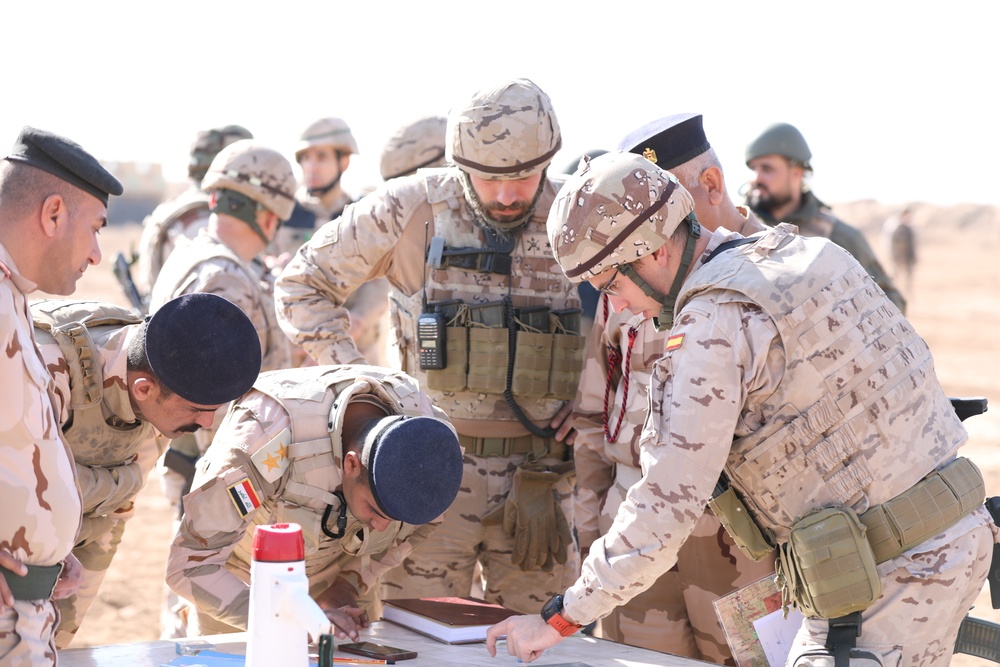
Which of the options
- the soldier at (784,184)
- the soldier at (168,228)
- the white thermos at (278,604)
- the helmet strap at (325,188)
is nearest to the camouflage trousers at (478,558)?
the white thermos at (278,604)

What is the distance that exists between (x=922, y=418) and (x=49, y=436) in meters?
2.14

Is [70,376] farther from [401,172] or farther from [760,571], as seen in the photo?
[401,172]

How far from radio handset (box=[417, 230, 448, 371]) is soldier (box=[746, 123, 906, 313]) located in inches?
123

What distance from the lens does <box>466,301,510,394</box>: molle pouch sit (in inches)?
171

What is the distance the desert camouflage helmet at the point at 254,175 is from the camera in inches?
220

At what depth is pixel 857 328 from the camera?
287cm

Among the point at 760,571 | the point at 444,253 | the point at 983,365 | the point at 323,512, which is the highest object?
the point at 444,253

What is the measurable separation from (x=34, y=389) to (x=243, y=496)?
881mm

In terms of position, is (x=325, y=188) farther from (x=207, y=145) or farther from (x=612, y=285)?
(x=612, y=285)

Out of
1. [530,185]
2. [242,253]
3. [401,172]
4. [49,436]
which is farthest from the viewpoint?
[401,172]

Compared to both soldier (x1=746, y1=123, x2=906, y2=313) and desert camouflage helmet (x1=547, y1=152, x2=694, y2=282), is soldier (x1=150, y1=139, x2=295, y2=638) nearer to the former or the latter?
desert camouflage helmet (x1=547, y1=152, x2=694, y2=282)

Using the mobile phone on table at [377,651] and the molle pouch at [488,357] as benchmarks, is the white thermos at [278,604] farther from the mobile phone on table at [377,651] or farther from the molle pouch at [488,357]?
the molle pouch at [488,357]

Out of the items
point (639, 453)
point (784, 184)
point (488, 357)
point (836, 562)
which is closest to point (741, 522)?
point (836, 562)

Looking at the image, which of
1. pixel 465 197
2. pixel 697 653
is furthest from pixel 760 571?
pixel 465 197
